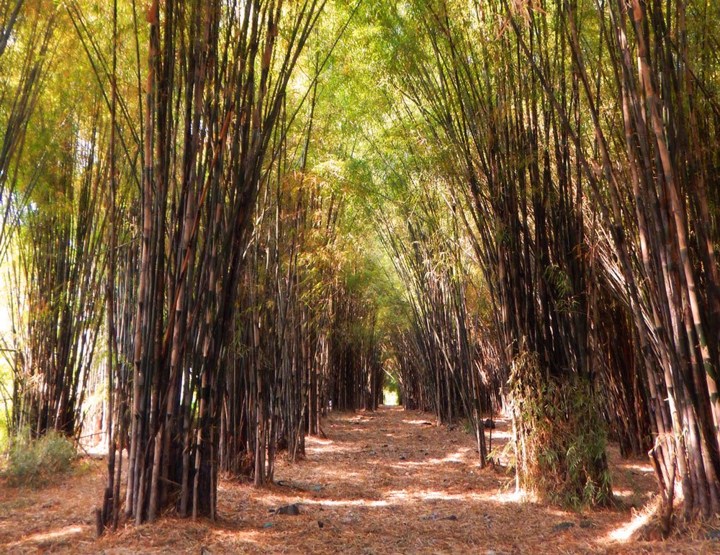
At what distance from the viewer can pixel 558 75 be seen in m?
3.78

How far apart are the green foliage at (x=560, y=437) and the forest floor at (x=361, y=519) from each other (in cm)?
14

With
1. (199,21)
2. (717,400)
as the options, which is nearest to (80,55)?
(199,21)

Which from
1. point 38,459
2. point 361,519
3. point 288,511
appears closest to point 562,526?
point 361,519

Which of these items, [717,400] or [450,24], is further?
[450,24]

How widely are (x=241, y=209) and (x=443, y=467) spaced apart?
3.88 m

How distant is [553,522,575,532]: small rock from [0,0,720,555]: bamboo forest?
80 millimetres

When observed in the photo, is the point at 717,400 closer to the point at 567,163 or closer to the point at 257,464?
the point at 567,163

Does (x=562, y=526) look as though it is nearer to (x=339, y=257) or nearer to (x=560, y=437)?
(x=560, y=437)

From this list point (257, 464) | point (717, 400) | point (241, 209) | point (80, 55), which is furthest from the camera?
point (257, 464)

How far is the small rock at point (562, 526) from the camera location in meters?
3.20

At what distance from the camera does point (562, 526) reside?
3.24m

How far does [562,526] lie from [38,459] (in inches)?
158

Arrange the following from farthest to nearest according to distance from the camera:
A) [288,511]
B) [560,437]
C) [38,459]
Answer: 1. [38,459]
2. [560,437]
3. [288,511]

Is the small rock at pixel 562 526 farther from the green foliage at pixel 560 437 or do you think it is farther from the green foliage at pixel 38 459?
the green foliage at pixel 38 459
